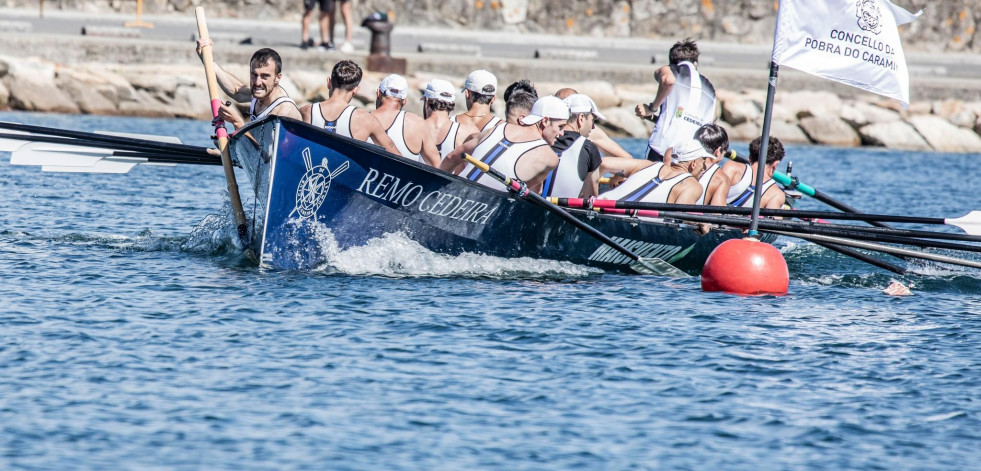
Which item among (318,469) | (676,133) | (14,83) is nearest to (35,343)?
(318,469)

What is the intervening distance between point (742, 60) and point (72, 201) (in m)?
19.2

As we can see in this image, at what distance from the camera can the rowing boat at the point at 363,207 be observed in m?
9.45

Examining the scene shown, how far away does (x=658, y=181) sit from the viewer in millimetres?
11039

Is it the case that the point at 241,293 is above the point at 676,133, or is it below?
below

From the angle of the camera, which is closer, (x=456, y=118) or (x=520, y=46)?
(x=456, y=118)

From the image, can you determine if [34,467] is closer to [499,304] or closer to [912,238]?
[499,304]

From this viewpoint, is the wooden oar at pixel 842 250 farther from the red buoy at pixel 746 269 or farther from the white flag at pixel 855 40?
the white flag at pixel 855 40

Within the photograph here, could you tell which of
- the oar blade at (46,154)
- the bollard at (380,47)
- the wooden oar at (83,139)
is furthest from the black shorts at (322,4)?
the oar blade at (46,154)

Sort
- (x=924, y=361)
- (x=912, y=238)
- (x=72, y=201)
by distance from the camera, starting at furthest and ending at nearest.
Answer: (x=72, y=201) → (x=912, y=238) → (x=924, y=361)

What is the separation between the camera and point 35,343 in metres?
7.67

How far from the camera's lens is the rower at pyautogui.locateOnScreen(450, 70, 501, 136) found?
1087 centimetres

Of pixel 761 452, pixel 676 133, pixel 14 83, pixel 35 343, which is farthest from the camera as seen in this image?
pixel 14 83

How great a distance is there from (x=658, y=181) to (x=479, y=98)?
1686 millimetres

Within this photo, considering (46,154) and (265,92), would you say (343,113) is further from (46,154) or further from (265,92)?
(46,154)
